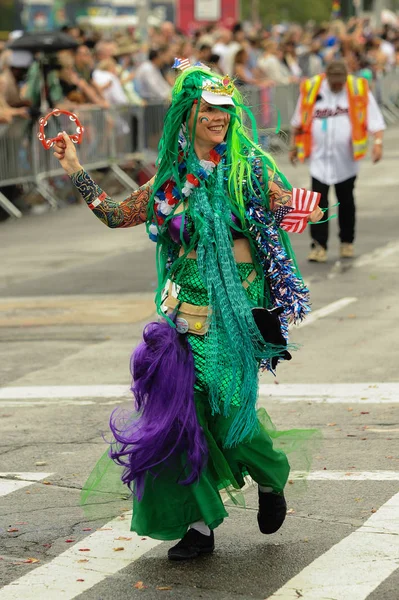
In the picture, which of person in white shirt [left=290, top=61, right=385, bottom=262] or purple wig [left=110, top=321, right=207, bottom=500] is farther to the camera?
person in white shirt [left=290, top=61, right=385, bottom=262]

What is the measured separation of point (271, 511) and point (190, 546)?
0.37 m

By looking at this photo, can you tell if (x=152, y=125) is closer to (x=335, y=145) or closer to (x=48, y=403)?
(x=335, y=145)

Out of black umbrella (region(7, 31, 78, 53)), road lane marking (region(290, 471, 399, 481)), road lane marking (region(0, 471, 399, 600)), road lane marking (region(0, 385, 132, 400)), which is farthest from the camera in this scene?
black umbrella (region(7, 31, 78, 53))

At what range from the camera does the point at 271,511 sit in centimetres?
557

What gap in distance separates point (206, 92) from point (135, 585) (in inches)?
75.1

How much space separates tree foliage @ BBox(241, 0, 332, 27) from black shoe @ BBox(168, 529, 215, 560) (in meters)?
90.2

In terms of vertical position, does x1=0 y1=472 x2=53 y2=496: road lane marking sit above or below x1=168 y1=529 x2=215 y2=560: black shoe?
below

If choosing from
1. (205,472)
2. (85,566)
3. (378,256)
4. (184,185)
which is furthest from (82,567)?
(378,256)

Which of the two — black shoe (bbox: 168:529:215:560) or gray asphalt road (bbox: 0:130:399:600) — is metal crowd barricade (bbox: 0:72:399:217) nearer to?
gray asphalt road (bbox: 0:130:399:600)

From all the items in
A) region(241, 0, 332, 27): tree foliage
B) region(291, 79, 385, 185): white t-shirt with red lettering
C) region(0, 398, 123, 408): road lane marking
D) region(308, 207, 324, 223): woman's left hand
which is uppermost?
region(308, 207, 324, 223): woman's left hand

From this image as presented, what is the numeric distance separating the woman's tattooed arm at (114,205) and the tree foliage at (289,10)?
8971 centimetres

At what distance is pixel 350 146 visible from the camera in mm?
13969

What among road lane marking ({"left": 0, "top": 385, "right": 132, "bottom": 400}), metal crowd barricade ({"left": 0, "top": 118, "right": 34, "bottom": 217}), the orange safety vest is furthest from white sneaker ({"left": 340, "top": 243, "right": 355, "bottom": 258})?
metal crowd barricade ({"left": 0, "top": 118, "right": 34, "bottom": 217})

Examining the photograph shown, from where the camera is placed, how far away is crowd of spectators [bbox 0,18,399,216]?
19797mm
